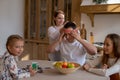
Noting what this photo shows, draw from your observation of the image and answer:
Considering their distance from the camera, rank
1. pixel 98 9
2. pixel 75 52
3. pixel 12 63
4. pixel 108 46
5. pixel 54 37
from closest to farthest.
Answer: pixel 12 63 → pixel 108 46 → pixel 75 52 → pixel 54 37 → pixel 98 9

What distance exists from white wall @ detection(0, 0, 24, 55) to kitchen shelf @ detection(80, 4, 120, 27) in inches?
69.4

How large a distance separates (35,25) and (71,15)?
3.24 ft

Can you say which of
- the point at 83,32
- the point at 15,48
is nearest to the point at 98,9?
the point at 83,32

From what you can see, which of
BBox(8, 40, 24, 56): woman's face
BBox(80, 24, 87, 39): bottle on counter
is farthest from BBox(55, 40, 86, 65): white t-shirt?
BBox(80, 24, 87, 39): bottle on counter

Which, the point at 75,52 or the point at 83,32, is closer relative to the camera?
the point at 75,52

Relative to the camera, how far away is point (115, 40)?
6.64 feet

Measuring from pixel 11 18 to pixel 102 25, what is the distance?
2280 mm

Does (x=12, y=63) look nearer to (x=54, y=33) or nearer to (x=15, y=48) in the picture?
(x=15, y=48)

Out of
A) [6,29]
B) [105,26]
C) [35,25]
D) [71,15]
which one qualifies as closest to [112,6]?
[105,26]

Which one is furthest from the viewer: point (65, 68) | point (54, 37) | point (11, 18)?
point (11, 18)

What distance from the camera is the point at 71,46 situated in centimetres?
233

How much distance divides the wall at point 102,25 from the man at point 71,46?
1.79 m

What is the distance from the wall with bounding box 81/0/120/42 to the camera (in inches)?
Result: 156

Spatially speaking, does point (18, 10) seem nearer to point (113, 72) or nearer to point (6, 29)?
point (6, 29)
